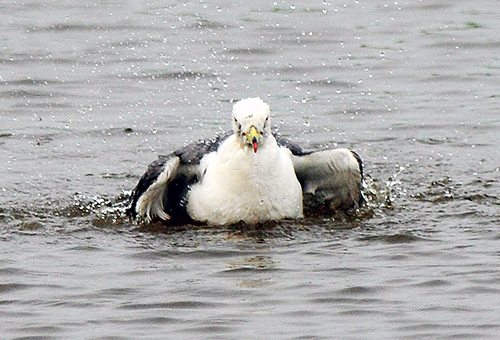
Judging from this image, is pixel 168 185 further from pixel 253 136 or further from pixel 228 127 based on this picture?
pixel 228 127

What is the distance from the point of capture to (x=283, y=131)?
518 inches

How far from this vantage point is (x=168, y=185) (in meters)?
10.2

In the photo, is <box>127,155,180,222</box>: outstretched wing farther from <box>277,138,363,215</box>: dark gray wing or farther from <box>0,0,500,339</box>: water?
<box>277,138,363,215</box>: dark gray wing

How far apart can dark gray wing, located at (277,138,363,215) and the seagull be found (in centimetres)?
1

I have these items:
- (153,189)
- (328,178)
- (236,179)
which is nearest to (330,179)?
(328,178)

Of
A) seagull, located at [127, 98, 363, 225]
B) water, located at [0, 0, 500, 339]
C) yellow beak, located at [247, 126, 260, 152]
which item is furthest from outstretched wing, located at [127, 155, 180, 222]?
yellow beak, located at [247, 126, 260, 152]

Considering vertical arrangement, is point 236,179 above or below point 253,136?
below

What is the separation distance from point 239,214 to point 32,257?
1.73 meters

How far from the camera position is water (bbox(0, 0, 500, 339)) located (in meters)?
7.71

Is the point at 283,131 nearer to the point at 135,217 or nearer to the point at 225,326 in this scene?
the point at 135,217

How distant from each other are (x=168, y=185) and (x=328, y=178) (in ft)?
4.71

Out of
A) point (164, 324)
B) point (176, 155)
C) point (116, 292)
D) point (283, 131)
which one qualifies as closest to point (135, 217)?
point (176, 155)

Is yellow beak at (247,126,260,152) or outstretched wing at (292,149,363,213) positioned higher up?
yellow beak at (247,126,260,152)

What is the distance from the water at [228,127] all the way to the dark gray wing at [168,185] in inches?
8.7
